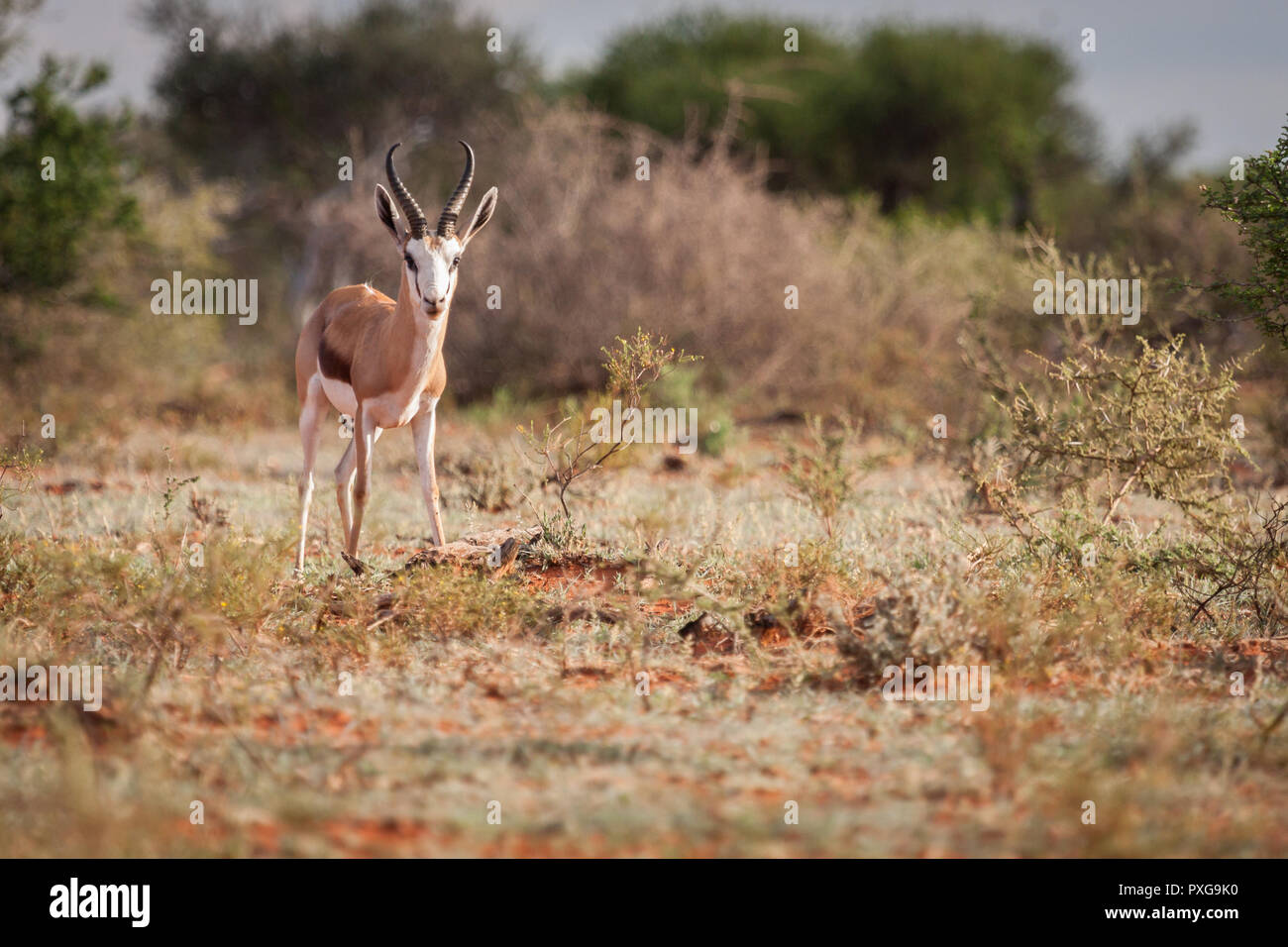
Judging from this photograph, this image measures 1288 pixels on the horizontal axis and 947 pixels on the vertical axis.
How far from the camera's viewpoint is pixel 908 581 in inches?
232

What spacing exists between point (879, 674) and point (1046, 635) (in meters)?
0.95

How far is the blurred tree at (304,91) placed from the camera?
1031 inches

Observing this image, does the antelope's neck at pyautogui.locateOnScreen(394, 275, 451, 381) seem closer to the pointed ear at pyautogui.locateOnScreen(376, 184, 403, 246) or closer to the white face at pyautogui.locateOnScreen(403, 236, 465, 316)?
the white face at pyautogui.locateOnScreen(403, 236, 465, 316)

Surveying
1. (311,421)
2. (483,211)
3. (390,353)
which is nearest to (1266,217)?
(483,211)

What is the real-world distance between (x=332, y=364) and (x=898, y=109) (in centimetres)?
2531

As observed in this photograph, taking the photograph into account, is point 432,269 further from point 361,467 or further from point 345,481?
point 345,481

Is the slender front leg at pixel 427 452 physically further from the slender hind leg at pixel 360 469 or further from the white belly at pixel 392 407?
the slender hind leg at pixel 360 469

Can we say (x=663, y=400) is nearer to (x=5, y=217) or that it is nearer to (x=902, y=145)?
(x=5, y=217)

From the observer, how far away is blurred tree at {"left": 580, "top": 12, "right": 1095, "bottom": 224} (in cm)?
2850

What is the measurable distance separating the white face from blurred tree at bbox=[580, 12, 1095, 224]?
2063 centimetres

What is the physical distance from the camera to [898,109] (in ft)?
98.4

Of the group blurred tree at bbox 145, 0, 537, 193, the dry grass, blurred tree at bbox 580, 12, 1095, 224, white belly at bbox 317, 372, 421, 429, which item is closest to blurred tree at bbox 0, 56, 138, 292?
the dry grass

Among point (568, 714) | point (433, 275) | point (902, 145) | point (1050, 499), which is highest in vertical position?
point (902, 145)
